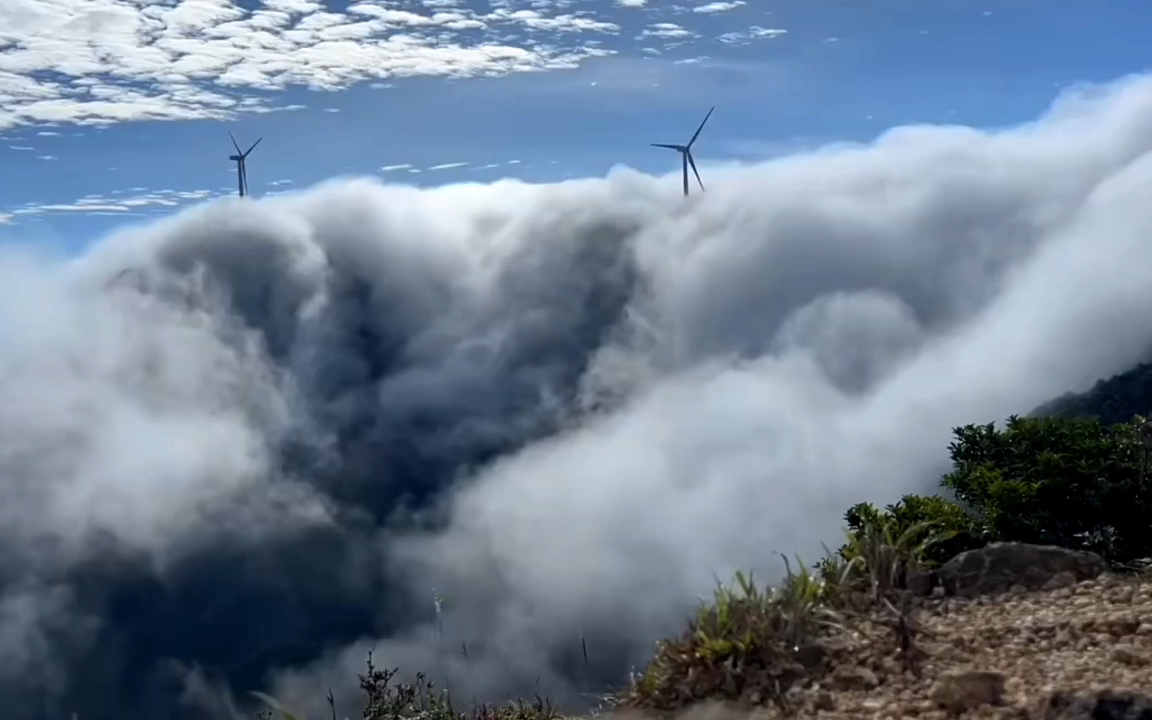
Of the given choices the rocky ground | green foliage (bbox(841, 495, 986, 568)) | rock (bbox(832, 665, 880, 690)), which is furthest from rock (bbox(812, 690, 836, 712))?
green foliage (bbox(841, 495, 986, 568))

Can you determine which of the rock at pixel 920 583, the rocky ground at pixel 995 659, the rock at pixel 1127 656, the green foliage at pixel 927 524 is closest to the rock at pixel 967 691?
the rocky ground at pixel 995 659

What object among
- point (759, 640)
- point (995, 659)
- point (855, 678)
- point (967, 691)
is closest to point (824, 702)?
point (855, 678)

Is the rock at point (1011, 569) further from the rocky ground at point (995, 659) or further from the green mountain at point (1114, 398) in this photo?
the green mountain at point (1114, 398)

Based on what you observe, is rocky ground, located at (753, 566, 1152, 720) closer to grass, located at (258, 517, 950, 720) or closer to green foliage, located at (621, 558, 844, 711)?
grass, located at (258, 517, 950, 720)

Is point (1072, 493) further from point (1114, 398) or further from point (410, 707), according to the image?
point (1114, 398)

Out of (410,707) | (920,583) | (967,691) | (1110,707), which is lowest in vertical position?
(410,707)

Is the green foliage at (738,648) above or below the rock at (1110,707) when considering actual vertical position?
below
